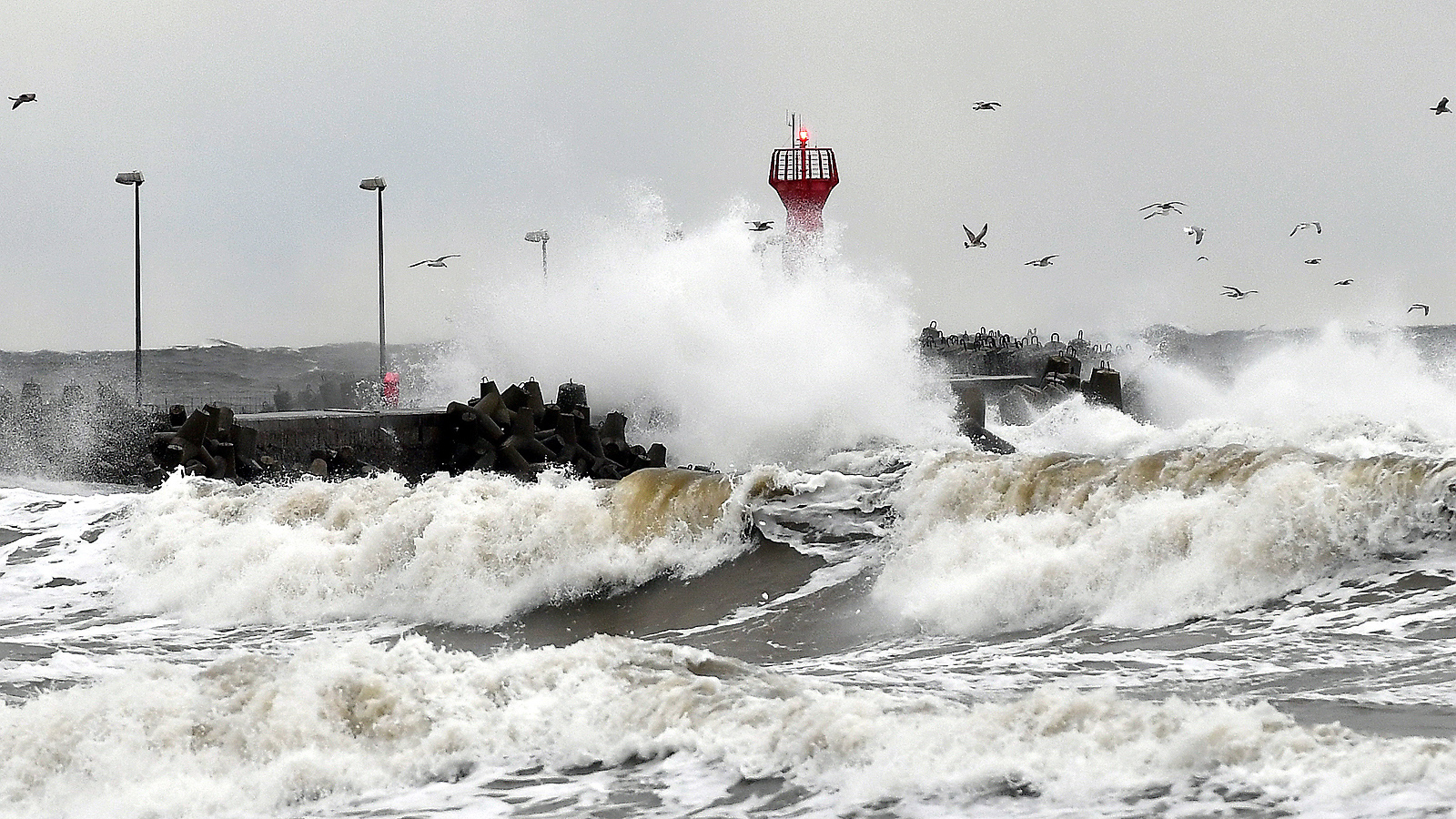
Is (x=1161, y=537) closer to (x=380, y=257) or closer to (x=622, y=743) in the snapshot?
(x=622, y=743)

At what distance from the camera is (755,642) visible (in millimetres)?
9180

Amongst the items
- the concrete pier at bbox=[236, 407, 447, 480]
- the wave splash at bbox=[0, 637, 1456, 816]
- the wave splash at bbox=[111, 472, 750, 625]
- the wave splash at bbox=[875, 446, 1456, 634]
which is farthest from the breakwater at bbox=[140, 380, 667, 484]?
the wave splash at bbox=[0, 637, 1456, 816]

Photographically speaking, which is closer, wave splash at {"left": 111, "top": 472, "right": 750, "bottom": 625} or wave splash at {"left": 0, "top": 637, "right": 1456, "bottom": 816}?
wave splash at {"left": 0, "top": 637, "right": 1456, "bottom": 816}

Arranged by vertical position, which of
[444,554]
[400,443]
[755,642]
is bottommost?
[755,642]

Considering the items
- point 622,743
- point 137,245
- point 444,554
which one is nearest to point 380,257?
point 137,245

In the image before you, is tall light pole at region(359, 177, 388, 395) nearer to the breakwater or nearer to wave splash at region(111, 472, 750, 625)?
the breakwater

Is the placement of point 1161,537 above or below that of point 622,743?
above

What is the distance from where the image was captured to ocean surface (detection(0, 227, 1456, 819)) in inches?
203

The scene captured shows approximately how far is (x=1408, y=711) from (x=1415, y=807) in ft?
4.72

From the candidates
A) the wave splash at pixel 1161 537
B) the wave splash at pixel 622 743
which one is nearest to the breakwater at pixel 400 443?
the wave splash at pixel 1161 537

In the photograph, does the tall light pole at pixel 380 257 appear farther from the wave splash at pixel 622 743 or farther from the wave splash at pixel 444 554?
the wave splash at pixel 622 743

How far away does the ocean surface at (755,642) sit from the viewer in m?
5.16

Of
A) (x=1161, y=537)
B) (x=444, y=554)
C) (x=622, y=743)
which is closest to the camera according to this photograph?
(x=622, y=743)

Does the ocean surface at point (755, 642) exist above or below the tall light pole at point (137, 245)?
below
